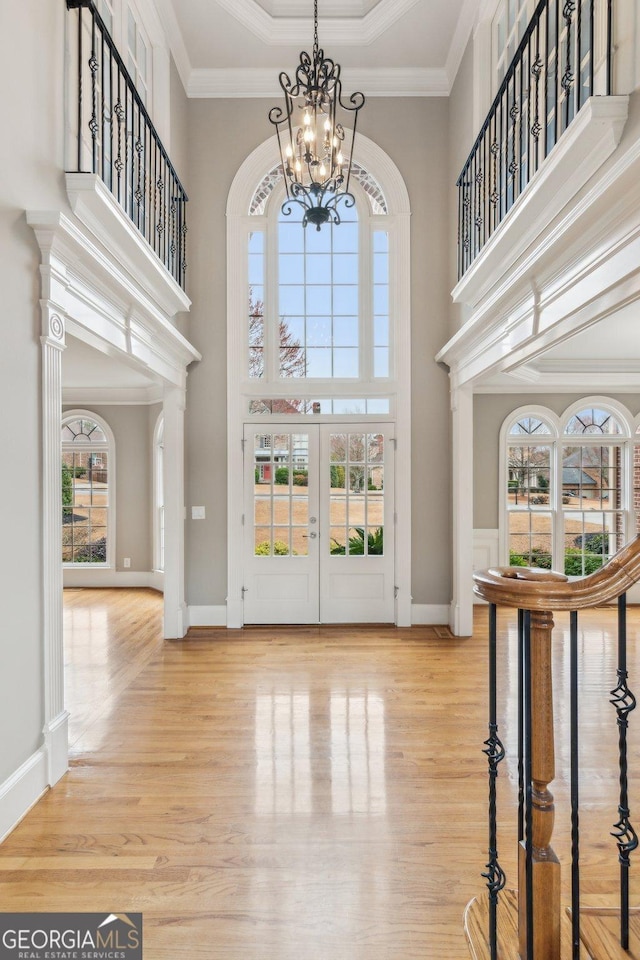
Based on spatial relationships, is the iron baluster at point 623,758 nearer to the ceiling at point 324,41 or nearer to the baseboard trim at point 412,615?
the baseboard trim at point 412,615

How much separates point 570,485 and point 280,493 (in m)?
3.88

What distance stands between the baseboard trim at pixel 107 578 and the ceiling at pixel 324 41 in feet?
19.5

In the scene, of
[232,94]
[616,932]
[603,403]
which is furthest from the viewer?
[603,403]

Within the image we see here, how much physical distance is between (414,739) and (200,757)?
123 centimetres

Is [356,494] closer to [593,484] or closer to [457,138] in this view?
[593,484]

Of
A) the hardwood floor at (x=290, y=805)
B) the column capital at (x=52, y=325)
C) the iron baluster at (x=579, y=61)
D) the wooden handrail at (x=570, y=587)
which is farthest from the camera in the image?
the column capital at (x=52, y=325)

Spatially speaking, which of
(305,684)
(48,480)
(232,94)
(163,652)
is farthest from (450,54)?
(163,652)

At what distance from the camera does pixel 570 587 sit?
4.09 ft

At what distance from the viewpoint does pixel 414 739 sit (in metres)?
3.23

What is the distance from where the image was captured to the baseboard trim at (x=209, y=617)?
5590 mm

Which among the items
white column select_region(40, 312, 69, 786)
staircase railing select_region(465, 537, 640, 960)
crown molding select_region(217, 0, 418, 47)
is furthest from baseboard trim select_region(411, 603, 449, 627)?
crown molding select_region(217, 0, 418, 47)

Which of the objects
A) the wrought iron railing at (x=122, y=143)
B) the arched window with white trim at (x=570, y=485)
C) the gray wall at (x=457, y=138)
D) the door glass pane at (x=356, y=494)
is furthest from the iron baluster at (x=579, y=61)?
the arched window with white trim at (x=570, y=485)

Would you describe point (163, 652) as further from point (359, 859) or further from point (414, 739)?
point (359, 859)

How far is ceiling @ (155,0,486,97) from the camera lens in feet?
15.6
